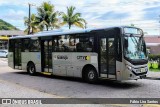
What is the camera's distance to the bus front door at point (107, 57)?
46.7 feet

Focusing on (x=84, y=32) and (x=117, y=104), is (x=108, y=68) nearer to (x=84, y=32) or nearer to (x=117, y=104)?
(x=84, y=32)

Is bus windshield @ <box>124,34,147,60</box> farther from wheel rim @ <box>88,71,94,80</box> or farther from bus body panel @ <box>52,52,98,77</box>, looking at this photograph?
wheel rim @ <box>88,71,94,80</box>

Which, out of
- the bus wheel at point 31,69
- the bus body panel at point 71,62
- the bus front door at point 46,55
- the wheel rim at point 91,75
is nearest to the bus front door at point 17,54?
the bus wheel at point 31,69

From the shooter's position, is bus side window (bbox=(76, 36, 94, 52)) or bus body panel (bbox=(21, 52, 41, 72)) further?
bus body panel (bbox=(21, 52, 41, 72))

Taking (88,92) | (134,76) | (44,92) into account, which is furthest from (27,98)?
(134,76)

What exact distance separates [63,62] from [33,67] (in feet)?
12.5

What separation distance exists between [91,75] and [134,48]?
8.78 feet

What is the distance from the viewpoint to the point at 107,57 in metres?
14.5

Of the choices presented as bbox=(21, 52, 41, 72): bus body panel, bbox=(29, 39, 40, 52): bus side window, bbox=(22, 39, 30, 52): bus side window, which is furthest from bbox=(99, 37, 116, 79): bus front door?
bbox=(22, 39, 30, 52): bus side window

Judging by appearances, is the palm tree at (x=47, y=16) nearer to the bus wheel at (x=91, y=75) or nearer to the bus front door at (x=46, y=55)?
the bus front door at (x=46, y=55)

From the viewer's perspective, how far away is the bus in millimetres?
13898

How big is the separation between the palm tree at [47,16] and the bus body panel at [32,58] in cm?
2507

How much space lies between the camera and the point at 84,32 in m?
15.9

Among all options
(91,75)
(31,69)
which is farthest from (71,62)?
(31,69)
